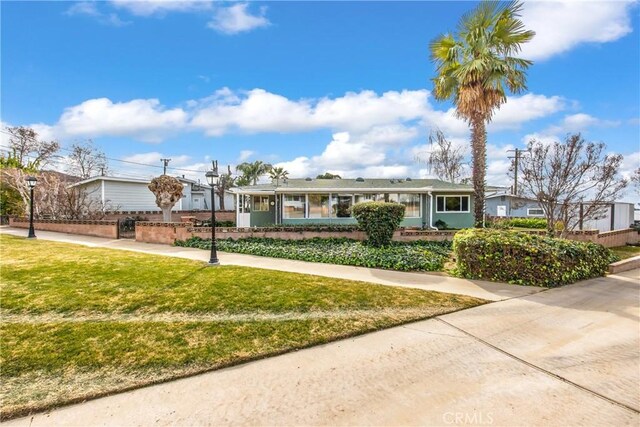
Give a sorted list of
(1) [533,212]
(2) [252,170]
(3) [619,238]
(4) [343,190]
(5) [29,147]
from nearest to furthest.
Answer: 1. (3) [619,238]
2. (4) [343,190]
3. (5) [29,147]
4. (1) [533,212]
5. (2) [252,170]

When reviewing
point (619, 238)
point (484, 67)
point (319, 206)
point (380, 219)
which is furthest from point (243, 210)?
point (619, 238)

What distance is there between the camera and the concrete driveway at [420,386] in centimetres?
274

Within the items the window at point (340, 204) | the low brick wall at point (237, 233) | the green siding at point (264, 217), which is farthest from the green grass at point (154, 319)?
the green siding at point (264, 217)

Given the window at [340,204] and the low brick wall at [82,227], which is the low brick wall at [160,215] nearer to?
the low brick wall at [82,227]

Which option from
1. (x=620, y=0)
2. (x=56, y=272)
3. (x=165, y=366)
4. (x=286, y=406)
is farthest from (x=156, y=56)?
(x=620, y=0)

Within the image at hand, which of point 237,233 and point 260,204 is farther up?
point 260,204

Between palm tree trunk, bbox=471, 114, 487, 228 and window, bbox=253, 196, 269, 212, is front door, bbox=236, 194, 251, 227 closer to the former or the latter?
window, bbox=253, 196, 269, 212

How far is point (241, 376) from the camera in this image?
3.39 meters

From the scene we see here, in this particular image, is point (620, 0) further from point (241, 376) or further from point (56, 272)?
point (56, 272)

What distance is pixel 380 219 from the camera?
11500 millimetres

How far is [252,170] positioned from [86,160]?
1640cm

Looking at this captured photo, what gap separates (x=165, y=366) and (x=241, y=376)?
91cm

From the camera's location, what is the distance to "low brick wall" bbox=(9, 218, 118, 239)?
618 inches

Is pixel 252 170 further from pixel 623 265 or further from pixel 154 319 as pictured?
pixel 154 319
